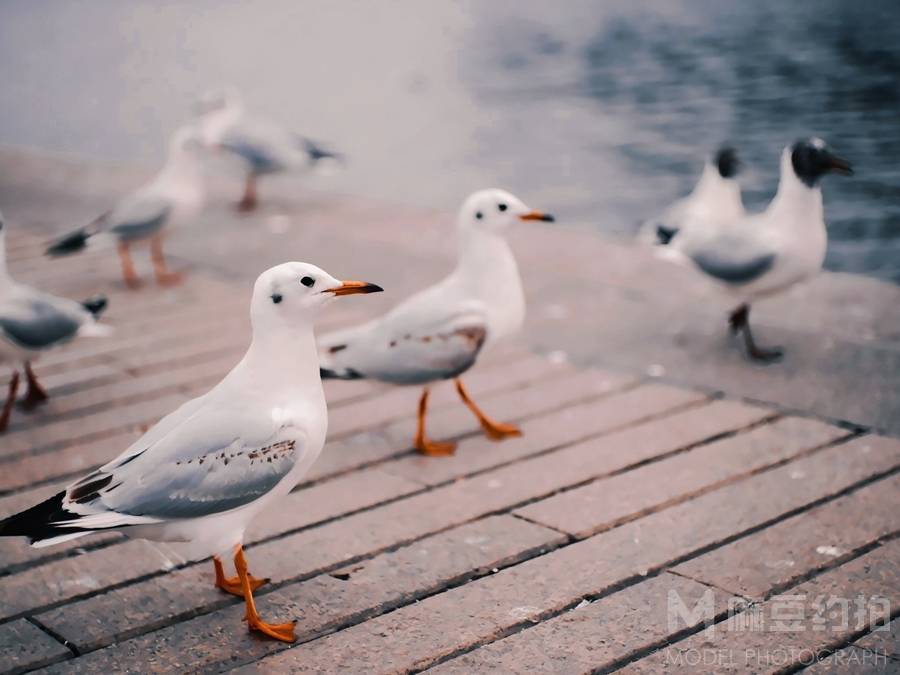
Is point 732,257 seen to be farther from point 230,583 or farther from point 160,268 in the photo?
point 160,268

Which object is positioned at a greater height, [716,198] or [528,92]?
[716,198]

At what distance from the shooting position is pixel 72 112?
14.1 metres

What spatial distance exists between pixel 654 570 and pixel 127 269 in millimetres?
3903

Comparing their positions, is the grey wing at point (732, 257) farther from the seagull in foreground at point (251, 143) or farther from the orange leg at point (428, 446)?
the seagull in foreground at point (251, 143)

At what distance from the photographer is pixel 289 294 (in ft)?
9.72

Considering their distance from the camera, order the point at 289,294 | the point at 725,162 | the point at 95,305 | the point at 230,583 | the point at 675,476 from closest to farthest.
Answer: the point at 289,294, the point at 230,583, the point at 675,476, the point at 95,305, the point at 725,162

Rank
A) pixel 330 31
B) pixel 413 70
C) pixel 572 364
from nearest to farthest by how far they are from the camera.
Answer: pixel 572 364
pixel 413 70
pixel 330 31

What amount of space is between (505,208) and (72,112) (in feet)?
36.5

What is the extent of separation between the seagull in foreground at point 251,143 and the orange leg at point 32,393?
3.41m

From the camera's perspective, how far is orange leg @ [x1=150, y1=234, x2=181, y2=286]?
616 cm

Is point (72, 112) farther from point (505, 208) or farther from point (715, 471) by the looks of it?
point (715, 471)

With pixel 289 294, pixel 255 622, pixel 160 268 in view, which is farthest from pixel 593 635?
pixel 160 268

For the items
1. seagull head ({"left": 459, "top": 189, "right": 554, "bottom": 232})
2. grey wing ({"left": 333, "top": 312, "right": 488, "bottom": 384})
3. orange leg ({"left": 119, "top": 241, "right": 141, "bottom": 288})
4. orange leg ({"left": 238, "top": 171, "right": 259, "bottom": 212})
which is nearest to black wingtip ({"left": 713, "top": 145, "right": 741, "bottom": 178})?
seagull head ({"left": 459, "top": 189, "right": 554, "bottom": 232})

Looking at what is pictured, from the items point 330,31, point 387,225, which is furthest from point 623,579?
point 330,31
